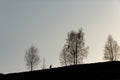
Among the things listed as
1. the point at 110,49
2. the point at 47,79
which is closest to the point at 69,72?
the point at 47,79

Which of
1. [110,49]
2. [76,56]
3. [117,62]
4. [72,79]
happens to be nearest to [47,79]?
[72,79]

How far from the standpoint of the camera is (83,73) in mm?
20047

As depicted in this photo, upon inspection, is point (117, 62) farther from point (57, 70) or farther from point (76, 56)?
point (76, 56)

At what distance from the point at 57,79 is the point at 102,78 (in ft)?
12.8

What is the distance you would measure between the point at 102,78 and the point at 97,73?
21.5 inches

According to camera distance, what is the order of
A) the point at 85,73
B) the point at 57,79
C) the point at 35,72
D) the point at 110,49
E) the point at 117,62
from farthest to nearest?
1. the point at 110,49
2. the point at 35,72
3. the point at 57,79
4. the point at 85,73
5. the point at 117,62

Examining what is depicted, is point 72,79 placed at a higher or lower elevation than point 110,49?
lower

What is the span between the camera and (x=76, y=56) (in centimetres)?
4231

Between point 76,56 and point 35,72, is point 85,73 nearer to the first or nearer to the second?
point 35,72

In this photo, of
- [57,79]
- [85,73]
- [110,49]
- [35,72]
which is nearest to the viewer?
[85,73]

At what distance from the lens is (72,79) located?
20.5 metres

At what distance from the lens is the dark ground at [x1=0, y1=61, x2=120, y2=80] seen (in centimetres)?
1872

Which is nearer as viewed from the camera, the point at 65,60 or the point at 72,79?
the point at 72,79

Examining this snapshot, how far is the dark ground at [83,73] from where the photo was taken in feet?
61.4
